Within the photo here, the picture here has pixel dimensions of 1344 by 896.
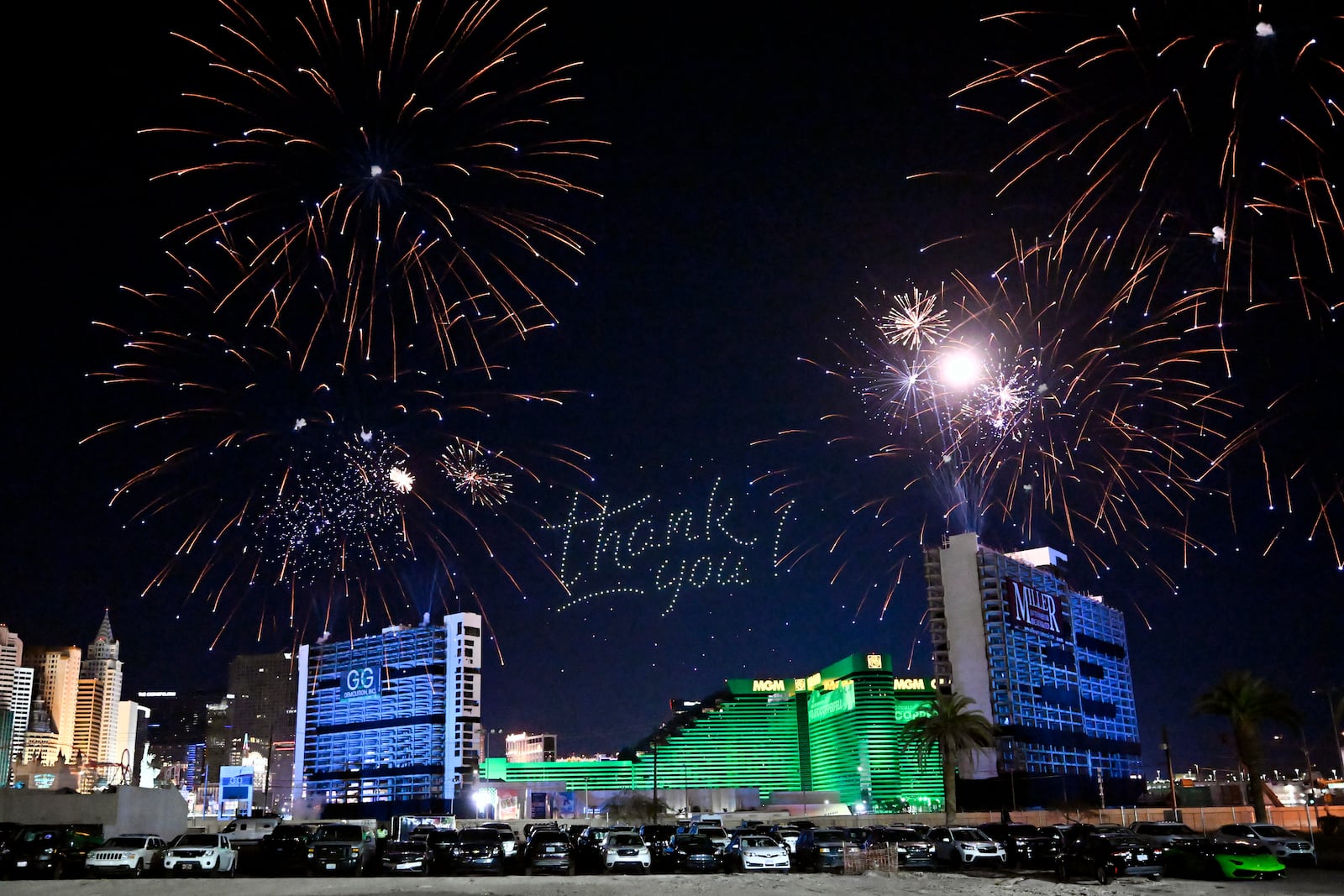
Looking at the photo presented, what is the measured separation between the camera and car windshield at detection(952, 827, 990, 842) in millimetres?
35900

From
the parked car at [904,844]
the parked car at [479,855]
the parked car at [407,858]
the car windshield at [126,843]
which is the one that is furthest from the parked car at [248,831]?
the parked car at [904,844]

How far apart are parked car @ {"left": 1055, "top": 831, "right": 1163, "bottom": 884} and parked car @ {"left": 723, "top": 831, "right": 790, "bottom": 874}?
24.9ft

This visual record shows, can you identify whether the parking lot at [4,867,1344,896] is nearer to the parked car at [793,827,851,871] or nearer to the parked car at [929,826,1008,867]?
the parked car at [929,826,1008,867]

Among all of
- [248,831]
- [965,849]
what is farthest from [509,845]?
[248,831]

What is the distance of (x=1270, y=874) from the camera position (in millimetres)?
28938

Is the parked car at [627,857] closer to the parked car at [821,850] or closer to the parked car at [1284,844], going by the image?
the parked car at [821,850]

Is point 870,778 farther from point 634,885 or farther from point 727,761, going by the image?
point 634,885

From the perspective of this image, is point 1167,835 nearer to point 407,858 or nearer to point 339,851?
point 407,858

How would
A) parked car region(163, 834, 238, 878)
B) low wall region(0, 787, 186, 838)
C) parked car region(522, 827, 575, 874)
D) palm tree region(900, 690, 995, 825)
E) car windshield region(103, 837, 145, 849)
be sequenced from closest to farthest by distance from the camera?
1. car windshield region(103, 837, 145, 849)
2. parked car region(163, 834, 238, 878)
3. parked car region(522, 827, 575, 874)
4. low wall region(0, 787, 186, 838)
5. palm tree region(900, 690, 995, 825)

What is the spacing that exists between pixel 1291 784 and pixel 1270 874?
95.1 metres

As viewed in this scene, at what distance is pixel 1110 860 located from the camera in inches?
1113

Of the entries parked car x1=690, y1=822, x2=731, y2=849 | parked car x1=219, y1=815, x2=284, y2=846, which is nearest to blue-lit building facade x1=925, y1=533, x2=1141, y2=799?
parked car x1=219, y1=815, x2=284, y2=846

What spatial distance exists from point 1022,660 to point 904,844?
99.0 metres

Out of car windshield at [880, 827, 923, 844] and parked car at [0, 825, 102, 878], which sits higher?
parked car at [0, 825, 102, 878]
